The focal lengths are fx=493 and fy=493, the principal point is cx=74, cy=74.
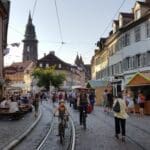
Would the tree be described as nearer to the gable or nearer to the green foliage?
the green foliage

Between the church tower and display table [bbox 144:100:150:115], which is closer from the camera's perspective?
display table [bbox 144:100:150:115]

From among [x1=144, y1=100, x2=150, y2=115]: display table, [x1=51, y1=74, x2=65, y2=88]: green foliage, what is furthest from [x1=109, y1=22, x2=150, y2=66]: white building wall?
[x1=51, y1=74, x2=65, y2=88]: green foliage

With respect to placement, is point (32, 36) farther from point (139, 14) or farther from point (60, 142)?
point (60, 142)

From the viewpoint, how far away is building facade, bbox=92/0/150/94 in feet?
173

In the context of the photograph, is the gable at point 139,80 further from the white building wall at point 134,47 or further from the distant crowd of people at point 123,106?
the white building wall at point 134,47

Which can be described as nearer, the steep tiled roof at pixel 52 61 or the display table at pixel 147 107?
the display table at pixel 147 107

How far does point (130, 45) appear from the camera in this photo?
57812 mm

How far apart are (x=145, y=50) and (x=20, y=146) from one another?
121 feet

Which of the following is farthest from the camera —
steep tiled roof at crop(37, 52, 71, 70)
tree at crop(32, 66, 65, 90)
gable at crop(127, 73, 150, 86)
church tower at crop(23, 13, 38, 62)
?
church tower at crop(23, 13, 38, 62)

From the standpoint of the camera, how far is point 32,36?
190750 mm

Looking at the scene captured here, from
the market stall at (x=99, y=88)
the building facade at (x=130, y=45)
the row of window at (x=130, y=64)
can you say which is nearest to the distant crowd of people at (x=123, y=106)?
the building facade at (x=130, y=45)

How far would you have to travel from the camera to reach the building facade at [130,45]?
2072 inches

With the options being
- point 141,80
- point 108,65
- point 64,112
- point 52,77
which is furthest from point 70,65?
point 64,112

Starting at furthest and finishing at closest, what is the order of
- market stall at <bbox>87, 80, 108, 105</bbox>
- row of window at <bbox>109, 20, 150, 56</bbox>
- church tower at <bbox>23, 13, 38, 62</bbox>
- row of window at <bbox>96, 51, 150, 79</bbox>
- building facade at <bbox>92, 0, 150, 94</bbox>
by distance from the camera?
church tower at <bbox>23, 13, 38, 62</bbox>
market stall at <bbox>87, 80, 108, 105</bbox>
building facade at <bbox>92, 0, 150, 94</bbox>
row of window at <bbox>96, 51, 150, 79</bbox>
row of window at <bbox>109, 20, 150, 56</bbox>
